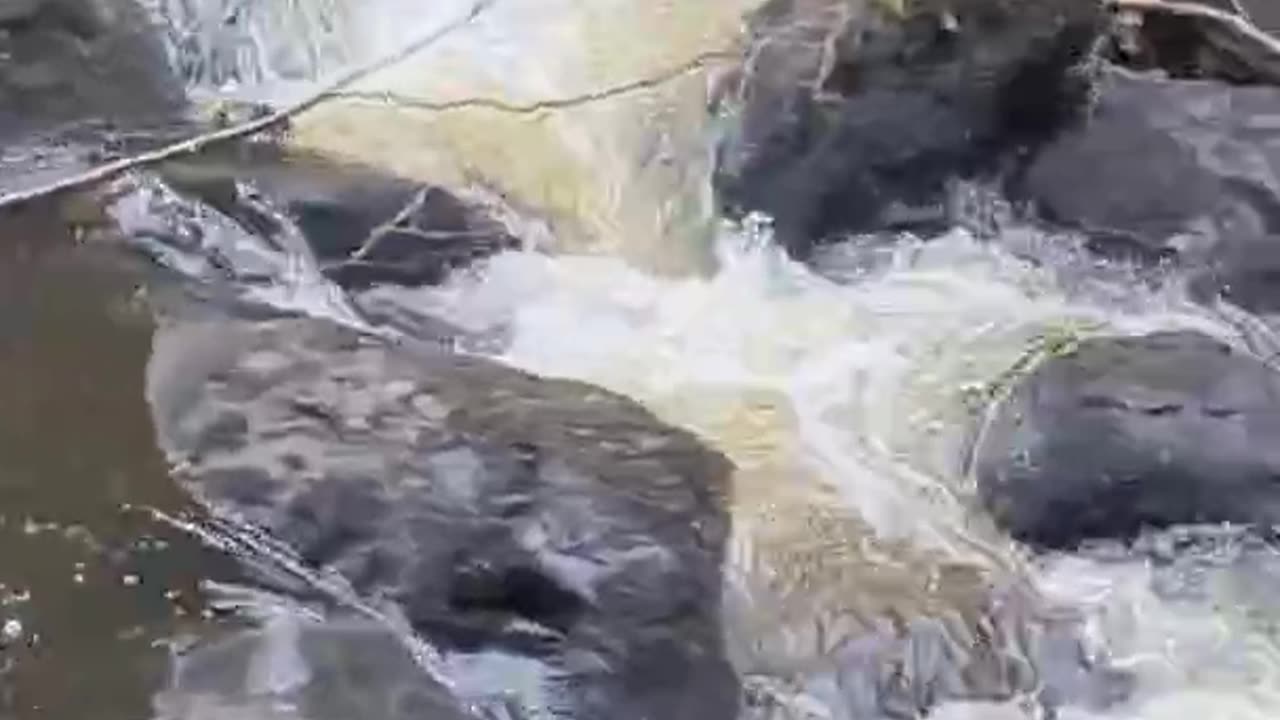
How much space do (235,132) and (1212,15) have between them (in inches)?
18.7

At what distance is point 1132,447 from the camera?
783mm

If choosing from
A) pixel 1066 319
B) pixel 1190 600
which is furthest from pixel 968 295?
pixel 1190 600

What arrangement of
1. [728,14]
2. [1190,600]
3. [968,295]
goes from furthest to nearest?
[728,14], [968,295], [1190,600]

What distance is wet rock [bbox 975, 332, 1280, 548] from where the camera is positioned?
2.53 feet

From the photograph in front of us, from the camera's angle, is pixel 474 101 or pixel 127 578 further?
pixel 474 101

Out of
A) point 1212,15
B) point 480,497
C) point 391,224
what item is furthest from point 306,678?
point 1212,15

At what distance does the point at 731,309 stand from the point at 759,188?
7 centimetres

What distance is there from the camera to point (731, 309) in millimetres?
856

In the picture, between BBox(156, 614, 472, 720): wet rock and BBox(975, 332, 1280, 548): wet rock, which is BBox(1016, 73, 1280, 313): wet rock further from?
BBox(156, 614, 472, 720): wet rock

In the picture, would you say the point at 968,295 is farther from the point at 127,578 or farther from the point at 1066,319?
the point at 127,578

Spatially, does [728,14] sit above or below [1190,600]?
above

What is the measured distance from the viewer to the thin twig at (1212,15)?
931 mm

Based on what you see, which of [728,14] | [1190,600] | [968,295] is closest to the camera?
[1190,600]

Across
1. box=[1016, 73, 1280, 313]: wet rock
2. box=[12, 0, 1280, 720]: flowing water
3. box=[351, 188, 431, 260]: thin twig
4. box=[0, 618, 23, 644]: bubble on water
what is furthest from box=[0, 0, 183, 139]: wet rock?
box=[1016, 73, 1280, 313]: wet rock
